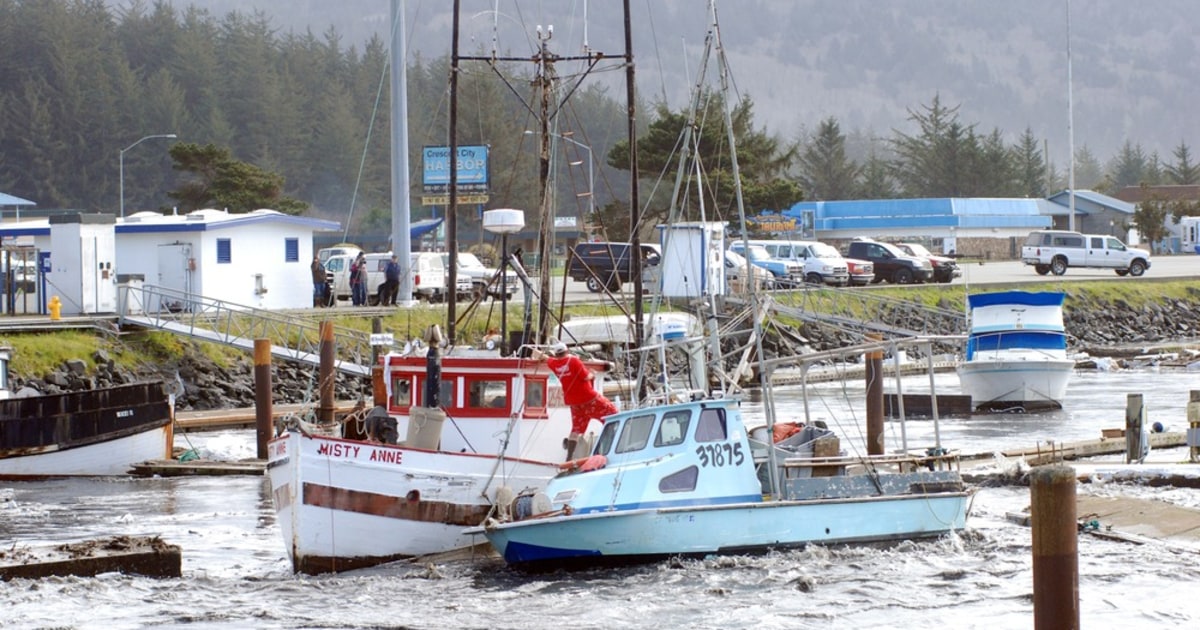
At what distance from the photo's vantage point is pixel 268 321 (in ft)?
141

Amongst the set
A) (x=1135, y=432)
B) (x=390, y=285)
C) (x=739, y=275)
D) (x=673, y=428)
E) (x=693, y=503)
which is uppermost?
(x=739, y=275)

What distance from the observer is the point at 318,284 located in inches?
1996

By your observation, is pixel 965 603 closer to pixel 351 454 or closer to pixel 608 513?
pixel 608 513

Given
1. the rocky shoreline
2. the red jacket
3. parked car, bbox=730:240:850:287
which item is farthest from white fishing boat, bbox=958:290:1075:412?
the red jacket

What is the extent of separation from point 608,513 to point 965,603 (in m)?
4.56

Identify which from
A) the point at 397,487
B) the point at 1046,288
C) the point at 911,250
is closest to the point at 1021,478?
the point at 397,487

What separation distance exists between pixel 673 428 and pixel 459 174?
162ft

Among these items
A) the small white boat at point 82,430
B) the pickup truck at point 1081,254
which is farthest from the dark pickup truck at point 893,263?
the small white boat at point 82,430

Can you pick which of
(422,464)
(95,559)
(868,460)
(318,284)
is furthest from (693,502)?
(318,284)

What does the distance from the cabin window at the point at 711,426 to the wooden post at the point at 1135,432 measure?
9918 millimetres

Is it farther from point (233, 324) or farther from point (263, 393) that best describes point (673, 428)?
point (233, 324)

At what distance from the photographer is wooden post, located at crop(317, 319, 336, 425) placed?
32125 mm

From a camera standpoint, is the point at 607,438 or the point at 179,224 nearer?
the point at 607,438

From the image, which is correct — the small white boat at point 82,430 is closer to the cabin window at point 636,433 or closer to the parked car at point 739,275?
the cabin window at point 636,433
